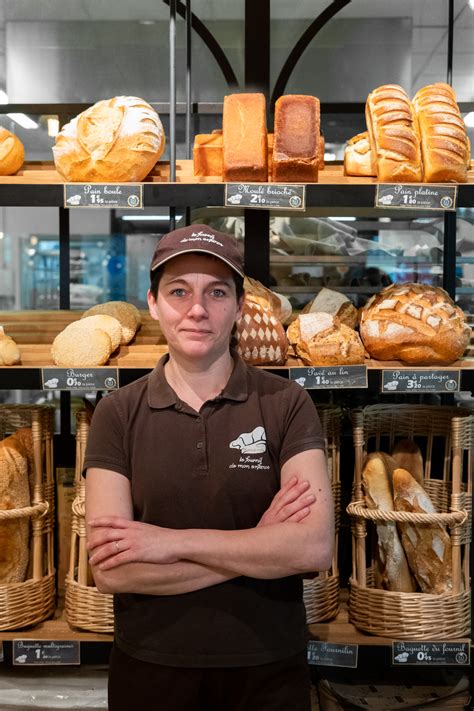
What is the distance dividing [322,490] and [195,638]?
1.11 ft

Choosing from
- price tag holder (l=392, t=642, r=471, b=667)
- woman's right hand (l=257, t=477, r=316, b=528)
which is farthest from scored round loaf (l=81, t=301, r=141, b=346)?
price tag holder (l=392, t=642, r=471, b=667)

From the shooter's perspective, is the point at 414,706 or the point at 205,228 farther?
the point at 414,706

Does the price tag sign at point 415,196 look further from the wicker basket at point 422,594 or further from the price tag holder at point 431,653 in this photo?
the price tag holder at point 431,653

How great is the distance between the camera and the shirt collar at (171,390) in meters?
1.34

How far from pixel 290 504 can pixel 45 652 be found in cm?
107

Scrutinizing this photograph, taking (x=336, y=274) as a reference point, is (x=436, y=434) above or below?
below

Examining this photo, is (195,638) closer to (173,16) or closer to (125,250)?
(173,16)

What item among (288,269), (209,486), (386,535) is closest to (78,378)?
(209,486)

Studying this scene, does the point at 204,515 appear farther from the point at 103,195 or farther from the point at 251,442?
the point at 103,195

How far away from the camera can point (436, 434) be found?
2203 millimetres

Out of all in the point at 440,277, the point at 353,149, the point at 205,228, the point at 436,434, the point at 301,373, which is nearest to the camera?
the point at 205,228

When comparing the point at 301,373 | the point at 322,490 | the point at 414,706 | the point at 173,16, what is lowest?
the point at 414,706

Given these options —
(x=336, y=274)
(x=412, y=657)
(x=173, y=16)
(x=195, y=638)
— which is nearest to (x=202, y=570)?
(x=195, y=638)

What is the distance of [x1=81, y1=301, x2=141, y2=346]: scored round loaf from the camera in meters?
2.12
